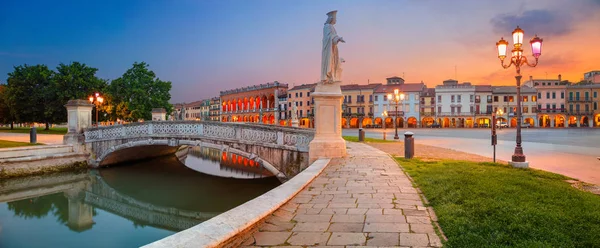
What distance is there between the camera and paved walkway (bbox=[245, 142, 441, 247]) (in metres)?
3.64

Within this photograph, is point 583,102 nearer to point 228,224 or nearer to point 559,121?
point 559,121

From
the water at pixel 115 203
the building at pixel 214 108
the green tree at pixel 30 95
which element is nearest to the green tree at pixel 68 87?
the green tree at pixel 30 95

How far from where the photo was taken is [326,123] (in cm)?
1088

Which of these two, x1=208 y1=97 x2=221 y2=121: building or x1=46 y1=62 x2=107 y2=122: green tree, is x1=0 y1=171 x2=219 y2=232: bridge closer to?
x1=46 y1=62 x2=107 y2=122: green tree

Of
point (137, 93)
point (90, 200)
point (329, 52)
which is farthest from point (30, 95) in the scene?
point (329, 52)

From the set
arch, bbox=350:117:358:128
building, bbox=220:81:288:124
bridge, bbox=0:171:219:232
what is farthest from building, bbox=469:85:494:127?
bridge, bbox=0:171:219:232

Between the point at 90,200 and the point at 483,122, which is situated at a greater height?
the point at 483,122

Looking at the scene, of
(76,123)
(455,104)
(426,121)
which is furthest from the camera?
(426,121)

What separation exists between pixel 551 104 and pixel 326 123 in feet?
244

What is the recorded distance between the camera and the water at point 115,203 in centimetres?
984

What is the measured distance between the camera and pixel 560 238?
3527 mm

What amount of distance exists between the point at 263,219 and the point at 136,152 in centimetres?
2130

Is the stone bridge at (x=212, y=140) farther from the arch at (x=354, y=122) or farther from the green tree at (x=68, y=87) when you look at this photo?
the arch at (x=354, y=122)

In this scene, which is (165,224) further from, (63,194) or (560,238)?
(560,238)
